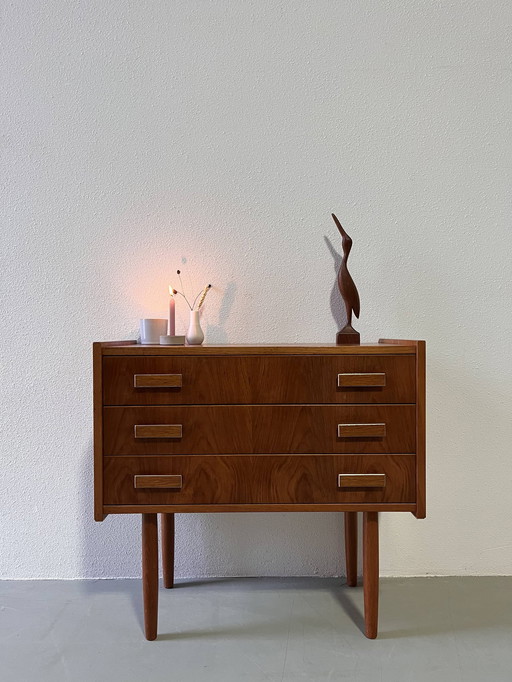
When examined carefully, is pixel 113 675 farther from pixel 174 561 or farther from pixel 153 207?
pixel 153 207

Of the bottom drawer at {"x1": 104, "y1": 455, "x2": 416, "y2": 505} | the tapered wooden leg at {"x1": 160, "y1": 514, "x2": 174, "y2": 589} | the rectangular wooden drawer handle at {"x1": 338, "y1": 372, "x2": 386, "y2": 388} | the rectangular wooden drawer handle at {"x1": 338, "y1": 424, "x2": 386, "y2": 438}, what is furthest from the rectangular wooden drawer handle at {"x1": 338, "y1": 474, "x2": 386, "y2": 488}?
the tapered wooden leg at {"x1": 160, "y1": 514, "x2": 174, "y2": 589}

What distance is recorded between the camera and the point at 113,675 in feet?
4.84

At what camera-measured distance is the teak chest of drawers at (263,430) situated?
1582 millimetres

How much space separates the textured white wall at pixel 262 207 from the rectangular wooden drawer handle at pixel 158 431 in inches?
21.9

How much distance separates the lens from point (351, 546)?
1.97m

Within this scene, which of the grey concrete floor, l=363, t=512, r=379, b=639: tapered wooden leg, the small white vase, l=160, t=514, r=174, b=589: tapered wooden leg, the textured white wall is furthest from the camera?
the textured white wall

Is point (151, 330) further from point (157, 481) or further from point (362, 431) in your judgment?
point (362, 431)

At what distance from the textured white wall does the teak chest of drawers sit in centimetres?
49

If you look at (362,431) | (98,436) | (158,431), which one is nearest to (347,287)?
(362,431)

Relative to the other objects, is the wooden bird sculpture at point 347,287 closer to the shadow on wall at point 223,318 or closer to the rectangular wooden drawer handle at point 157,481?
the shadow on wall at point 223,318

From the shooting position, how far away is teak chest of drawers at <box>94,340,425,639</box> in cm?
158

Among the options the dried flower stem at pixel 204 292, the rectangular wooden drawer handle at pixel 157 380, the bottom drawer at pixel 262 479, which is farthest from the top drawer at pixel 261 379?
the dried flower stem at pixel 204 292

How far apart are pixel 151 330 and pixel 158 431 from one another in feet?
1.28

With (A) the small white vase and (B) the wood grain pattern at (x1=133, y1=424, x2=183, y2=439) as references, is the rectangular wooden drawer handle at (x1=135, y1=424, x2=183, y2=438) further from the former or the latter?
(A) the small white vase
